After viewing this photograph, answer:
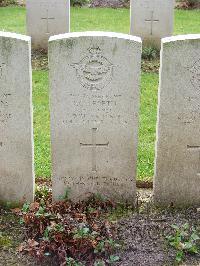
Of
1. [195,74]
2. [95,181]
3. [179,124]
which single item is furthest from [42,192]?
[195,74]

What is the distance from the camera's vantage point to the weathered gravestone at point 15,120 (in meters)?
5.09

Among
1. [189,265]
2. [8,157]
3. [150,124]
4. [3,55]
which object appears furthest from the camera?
[150,124]

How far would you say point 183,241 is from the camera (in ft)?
16.4

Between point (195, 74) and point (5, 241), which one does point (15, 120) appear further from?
point (195, 74)

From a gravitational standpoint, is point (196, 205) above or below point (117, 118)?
below

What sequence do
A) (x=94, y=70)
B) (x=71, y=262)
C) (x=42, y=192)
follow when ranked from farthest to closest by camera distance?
(x=42, y=192) → (x=94, y=70) → (x=71, y=262)

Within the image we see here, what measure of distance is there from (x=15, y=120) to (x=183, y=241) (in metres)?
1.91

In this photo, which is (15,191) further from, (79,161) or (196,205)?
(196,205)

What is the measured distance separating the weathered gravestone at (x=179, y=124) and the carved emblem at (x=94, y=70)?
51 cm

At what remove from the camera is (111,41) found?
505cm

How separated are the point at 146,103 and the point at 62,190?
356 cm

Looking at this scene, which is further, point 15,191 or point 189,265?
point 15,191

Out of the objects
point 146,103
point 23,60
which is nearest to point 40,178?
point 23,60

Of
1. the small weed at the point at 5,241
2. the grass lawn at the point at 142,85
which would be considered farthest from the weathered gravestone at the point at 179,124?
the small weed at the point at 5,241
